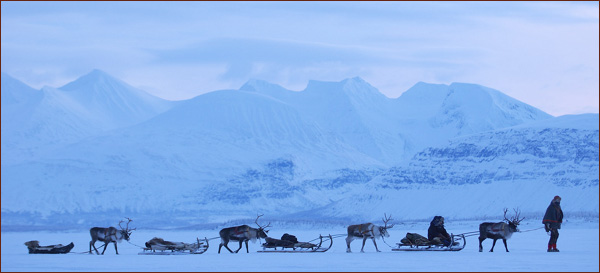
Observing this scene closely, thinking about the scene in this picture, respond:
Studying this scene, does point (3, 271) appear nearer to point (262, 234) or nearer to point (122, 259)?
point (122, 259)

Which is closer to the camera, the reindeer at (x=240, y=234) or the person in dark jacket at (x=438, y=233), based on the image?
the person in dark jacket at (x=438, y=233)

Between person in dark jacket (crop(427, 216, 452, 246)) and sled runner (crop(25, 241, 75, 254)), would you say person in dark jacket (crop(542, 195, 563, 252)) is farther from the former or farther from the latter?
sled runner (crop(25, 241, 75, 254))

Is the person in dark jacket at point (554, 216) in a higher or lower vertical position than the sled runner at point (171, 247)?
higher

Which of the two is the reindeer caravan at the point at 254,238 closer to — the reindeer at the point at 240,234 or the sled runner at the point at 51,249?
the reindeer at the point at 240,234

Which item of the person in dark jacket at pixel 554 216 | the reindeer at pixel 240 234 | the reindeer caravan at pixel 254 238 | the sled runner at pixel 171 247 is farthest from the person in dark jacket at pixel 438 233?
the sled runner at pixel 171 247

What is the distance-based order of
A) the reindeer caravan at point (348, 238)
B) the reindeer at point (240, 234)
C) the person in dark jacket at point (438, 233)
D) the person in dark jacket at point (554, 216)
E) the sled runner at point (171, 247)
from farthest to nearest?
the reindeer at point (240, 234) → the sled runner at point (171, 247) → the person in dark jacket at point (438, 233) → the reindeer caravan at point (348, 238) → the person in dark jacket at point (554, 216)

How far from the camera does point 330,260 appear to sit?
4597 cm

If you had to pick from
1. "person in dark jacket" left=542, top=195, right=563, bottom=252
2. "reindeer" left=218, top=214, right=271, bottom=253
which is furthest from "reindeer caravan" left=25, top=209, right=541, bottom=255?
"person in dark jacket" left=542, top=195, right=563, bottom=252

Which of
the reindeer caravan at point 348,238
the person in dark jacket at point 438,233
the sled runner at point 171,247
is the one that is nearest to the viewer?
the reindeer caravan at point 348,238

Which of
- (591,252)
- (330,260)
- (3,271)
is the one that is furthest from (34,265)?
(591,252)

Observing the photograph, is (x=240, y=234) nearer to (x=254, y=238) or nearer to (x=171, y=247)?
(x=254, y=238)

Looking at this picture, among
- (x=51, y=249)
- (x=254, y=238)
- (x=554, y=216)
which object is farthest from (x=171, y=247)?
(x=554, y=216)

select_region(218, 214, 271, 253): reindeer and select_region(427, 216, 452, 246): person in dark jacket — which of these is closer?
select_region(427, 216, 452, 246): person in dark jacket

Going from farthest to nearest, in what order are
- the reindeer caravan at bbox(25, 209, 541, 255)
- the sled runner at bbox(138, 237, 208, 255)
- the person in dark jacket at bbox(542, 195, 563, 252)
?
the sled runner at bbox(138, 237, 208, 255) < the reindeer caravan at bbox(25, 209, 541, 255) < the person in dark jacket at bbox(542, 195, 563, 252)
